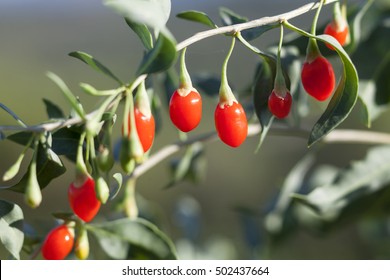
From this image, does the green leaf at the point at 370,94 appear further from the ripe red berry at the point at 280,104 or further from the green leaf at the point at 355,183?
the ripe red berry at the point at 280,104

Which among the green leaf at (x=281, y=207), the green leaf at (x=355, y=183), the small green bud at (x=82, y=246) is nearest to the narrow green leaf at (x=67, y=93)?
the small green bud at (x=82, y=246)

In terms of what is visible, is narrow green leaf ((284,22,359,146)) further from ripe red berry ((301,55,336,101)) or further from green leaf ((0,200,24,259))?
green leaf ((0,200,24,259))

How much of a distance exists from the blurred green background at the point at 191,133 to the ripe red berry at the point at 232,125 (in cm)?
27

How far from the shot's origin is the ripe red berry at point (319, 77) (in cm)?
116

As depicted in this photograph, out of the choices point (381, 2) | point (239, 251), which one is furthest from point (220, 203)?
point (381, 2)

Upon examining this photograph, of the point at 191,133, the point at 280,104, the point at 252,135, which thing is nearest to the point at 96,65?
the point at 280,104

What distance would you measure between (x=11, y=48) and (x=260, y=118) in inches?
432

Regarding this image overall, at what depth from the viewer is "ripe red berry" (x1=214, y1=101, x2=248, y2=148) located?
109cm

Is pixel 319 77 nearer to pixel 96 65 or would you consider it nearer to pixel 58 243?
pixel 96 65

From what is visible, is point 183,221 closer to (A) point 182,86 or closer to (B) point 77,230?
(B) point 77,230

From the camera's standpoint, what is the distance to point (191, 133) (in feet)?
13.6

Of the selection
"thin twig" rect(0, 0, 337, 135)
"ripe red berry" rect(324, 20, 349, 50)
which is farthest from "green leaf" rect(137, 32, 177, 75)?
"ripe red berry" rect(324, 20, 349, 50)

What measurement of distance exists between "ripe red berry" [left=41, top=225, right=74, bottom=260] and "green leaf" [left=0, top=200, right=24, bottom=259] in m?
0.10

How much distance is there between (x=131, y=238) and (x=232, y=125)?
38 centimetres
